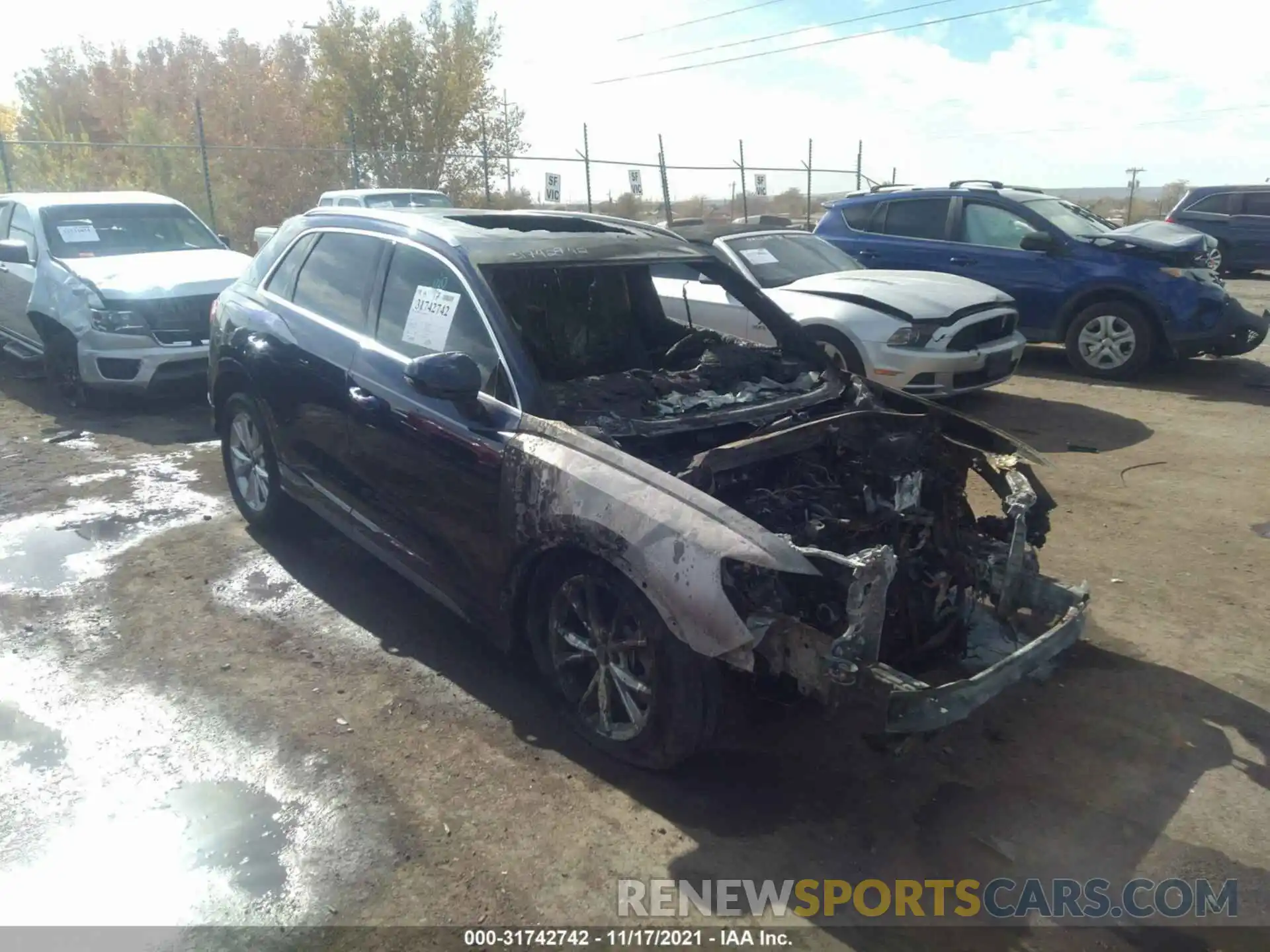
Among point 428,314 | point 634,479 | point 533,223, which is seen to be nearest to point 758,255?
point 533,223

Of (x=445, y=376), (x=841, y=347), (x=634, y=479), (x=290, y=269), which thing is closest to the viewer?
(x=634, y=479)

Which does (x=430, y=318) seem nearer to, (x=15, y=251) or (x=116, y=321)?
(x=116, y=321)

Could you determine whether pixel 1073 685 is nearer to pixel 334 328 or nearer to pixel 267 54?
pixel 334 328

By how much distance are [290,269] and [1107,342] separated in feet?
26.5

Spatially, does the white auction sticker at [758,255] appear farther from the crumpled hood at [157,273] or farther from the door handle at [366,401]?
the door handle at [366,401]

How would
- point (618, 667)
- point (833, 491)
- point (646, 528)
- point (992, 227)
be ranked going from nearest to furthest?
point (646, 528) → point (618, 667) → point (833, 491) → point (992, 227)

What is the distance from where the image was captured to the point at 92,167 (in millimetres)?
20594

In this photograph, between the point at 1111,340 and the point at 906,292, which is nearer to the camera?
the point at 906,292

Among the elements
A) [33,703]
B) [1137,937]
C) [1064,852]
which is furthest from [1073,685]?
[33,703]

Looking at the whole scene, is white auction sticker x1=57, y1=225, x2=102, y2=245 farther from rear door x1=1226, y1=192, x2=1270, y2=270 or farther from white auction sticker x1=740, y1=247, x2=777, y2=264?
rear door x1=1226, y1=192, x2=1270, y2=270

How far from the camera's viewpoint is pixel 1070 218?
10.2m

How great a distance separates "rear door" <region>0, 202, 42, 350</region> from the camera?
8.97 metres

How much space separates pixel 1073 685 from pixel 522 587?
2.39 m

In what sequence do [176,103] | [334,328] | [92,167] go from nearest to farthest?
[334,328] → [92,167] → [176,103]
